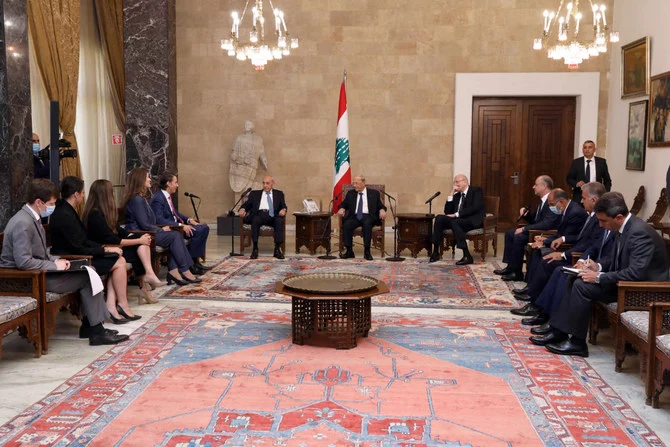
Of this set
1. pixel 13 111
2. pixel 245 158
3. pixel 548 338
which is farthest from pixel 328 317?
pixel 245 158

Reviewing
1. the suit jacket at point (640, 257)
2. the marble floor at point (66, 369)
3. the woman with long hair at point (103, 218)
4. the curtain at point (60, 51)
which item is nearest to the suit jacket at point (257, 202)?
the curtain at point (60, 51)

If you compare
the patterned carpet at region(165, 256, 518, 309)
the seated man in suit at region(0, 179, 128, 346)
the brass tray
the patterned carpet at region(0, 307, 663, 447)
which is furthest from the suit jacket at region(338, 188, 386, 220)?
the seated man in suit at region(0, 179, 128, 346)

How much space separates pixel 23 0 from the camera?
6.86 metres

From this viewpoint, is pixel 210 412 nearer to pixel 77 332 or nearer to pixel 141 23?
pixel 77 332

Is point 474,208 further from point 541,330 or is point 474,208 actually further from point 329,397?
point 329,397

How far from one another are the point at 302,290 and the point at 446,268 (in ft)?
14.2

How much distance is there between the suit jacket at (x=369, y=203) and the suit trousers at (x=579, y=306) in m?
5.22

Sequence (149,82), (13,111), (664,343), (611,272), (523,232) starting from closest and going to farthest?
(664,343) < (611,272) < (13,111) < (523,232) < (149,82)

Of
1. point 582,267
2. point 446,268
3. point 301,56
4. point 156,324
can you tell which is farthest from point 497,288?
point 301,56

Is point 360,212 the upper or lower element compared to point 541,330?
upper

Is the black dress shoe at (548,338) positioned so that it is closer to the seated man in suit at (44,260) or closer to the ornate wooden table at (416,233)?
the seated man in suit at (44,260)

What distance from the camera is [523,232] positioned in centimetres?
844

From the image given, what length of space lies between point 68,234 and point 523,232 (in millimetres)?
5343

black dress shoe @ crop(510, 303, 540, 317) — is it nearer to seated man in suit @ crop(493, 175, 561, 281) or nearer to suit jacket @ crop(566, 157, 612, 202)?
seated man in suit @ crop(493, 175, 561, 281)
